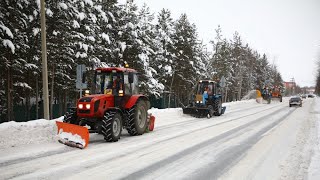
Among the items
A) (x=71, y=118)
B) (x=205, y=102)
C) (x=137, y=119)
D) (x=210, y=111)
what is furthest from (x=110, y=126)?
(x=205, y=102)

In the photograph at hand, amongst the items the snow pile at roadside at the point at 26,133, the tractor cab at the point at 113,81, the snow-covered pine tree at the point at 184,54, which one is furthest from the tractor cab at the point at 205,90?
the snow-covered pine tree at the point at 184,54

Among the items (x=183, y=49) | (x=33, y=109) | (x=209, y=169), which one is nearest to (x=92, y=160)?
(x=209, y=169)

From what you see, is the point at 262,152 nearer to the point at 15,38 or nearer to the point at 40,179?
the point at 40,179

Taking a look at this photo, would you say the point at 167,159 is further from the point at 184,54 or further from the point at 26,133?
the point at 184,54

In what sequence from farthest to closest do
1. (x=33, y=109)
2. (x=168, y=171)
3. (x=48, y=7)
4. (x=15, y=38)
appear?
(x=33, y=109) < (x=48, y=7) < (x=15, y=38) < (x=168, y=171)

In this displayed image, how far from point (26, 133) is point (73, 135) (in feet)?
6.39

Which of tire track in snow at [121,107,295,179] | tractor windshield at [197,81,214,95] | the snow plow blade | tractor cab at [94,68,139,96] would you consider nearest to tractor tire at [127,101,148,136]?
tractor cab at [94,68,139,96]

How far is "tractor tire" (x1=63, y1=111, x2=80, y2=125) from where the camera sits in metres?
10.4

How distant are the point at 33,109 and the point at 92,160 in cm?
1896

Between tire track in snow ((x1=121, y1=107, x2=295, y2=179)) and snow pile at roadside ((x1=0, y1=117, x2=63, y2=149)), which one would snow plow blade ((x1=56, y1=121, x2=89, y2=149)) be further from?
tire track in snow ((x1=121, y1=107, x2=295, y2=179))

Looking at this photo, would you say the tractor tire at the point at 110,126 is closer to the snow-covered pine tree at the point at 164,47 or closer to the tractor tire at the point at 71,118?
the tractor tire at the point at 71,118

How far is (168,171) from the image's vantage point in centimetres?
669

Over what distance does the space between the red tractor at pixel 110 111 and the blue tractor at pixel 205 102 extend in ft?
24.9

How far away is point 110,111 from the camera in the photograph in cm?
1027
